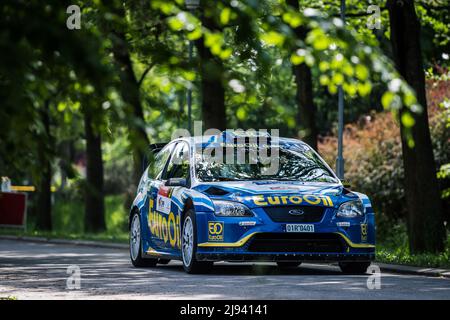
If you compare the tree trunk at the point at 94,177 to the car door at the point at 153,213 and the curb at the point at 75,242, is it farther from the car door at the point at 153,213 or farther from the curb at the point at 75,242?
the car door at the point at 153,213

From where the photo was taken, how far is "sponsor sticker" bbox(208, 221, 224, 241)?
46.2ft

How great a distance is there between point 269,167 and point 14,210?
22.5 metres

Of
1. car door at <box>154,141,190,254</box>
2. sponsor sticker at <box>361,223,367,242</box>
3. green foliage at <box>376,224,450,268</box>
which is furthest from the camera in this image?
green foliage at <box>376,224,450,268</box>

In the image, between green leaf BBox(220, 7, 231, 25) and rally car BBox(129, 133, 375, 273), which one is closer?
green leaf BBox(220, 7, 231, 25)

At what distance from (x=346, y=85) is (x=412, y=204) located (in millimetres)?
13472

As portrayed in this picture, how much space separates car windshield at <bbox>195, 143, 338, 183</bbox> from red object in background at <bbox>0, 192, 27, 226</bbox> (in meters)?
21.7

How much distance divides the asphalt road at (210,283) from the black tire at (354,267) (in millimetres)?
209

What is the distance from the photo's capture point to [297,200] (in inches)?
556

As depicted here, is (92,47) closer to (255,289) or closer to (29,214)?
(255,289)

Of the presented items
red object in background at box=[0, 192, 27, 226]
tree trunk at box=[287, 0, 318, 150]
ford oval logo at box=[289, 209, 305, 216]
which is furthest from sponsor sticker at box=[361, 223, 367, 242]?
red object in background at box=[0, 192, 27, 226]

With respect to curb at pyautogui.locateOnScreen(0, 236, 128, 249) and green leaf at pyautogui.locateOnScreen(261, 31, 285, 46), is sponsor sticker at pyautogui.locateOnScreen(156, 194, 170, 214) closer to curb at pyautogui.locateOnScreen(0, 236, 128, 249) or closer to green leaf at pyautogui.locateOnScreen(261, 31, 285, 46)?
green leaf at pyautogui.locateOnScreen(261, 31, 285, 46)

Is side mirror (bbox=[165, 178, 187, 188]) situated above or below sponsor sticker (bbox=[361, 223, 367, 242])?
above
